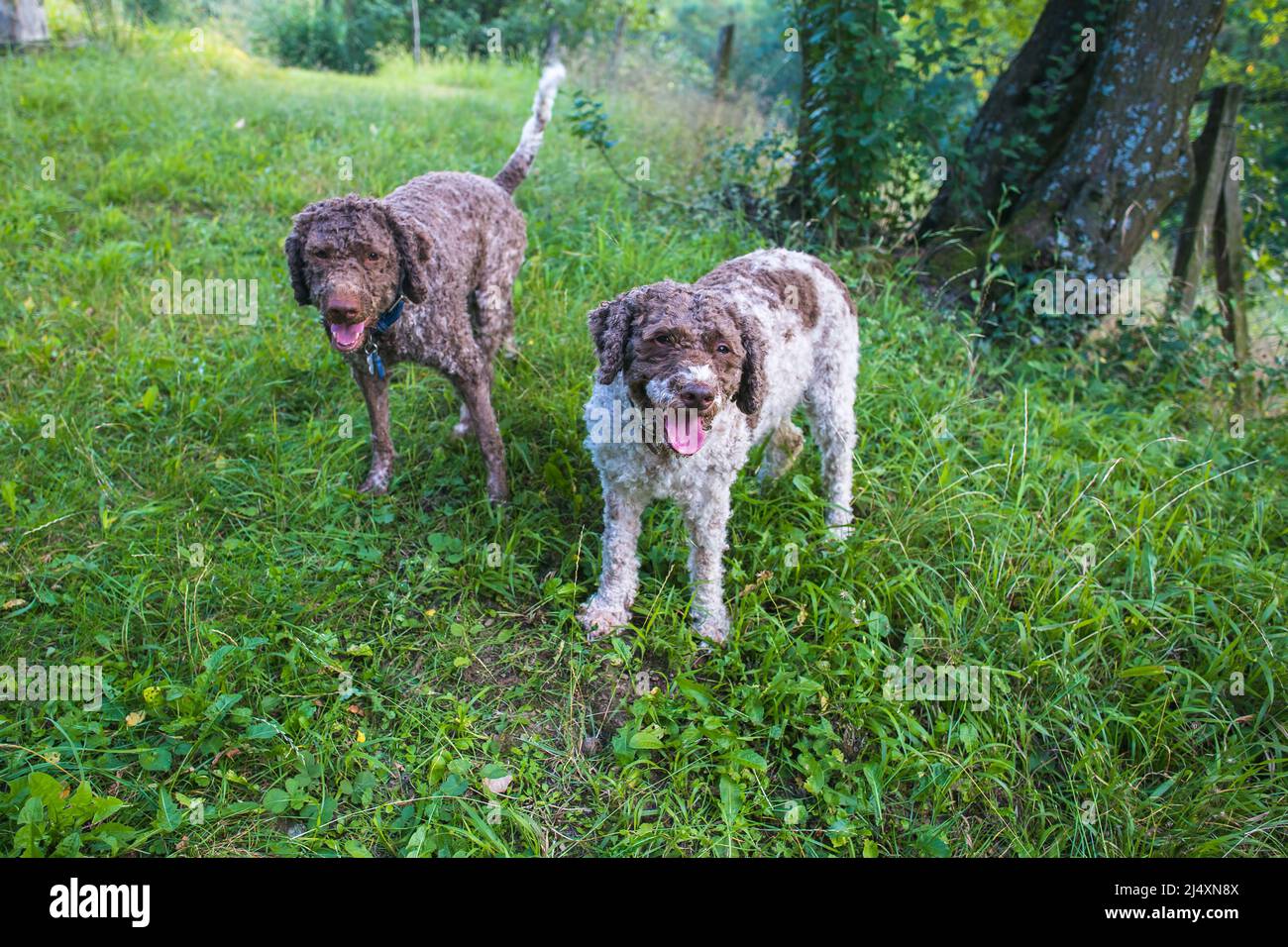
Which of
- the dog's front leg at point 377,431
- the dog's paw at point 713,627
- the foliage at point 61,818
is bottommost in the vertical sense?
the foliage at point 61,818

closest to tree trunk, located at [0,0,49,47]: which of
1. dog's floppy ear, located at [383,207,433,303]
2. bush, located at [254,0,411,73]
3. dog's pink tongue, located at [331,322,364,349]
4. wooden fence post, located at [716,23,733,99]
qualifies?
bush, located at [254,0,411,73]

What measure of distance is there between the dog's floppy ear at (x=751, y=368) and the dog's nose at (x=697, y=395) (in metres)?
0.38

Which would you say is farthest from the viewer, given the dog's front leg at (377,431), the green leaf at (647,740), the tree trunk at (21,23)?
the tree trunk at (21,23)

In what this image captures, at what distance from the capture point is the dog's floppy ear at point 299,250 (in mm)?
3203

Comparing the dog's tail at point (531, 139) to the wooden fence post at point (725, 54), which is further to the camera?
the wooden fence post at point (725, 54)

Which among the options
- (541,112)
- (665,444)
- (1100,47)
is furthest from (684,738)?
(1100,47)

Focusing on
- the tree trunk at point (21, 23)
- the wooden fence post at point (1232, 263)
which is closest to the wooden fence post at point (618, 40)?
the tree trunk at point (21, 23)

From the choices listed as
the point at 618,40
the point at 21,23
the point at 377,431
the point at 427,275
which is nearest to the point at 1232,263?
the point at 427,275

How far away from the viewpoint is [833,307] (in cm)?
353

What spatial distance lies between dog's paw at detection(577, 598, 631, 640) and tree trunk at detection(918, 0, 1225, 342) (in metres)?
3.42

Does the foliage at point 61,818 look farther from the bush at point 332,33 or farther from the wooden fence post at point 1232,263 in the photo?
the bush at point 332,33

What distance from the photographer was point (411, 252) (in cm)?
329

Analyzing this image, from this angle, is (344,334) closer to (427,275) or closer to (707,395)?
(427,275)

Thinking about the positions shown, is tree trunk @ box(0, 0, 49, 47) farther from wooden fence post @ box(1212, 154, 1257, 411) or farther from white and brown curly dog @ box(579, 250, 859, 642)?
wooden fence post @ box(1212, 154, 1257, 411)
